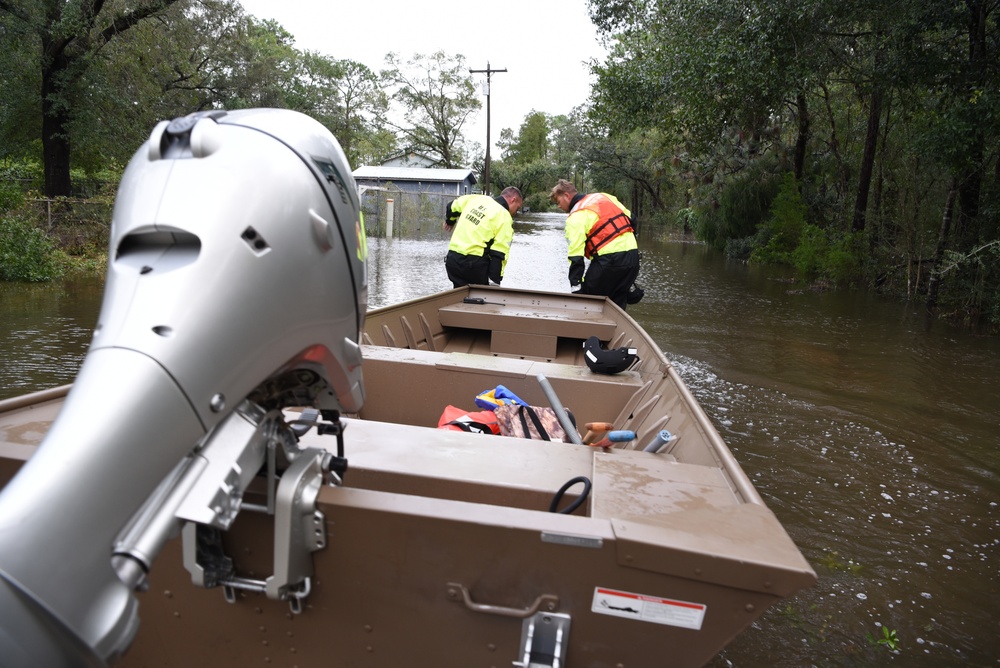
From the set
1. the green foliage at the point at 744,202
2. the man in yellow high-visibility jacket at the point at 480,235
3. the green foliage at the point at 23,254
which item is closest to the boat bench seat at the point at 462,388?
the man in yellow high-visibility jacket at the point at 480,235

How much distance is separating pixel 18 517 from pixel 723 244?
27.4m

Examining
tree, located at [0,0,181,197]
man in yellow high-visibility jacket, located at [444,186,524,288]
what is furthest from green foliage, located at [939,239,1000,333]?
tree, located at [0,0,181,197]

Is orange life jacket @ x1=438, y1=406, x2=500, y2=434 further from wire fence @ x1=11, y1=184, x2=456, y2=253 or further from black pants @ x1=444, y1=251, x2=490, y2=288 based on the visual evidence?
wire fence @ x1=11, y1=184, x2=456, y2=253

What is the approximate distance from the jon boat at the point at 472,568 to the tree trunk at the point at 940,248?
12.8m

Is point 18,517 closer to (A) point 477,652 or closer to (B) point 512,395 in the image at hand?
(A) point 477,652

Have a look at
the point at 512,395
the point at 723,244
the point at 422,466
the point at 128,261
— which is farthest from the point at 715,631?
the point at 723,244

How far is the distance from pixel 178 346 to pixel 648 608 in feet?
3.75

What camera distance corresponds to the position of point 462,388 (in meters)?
3.87

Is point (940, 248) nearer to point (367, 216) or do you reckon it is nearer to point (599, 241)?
point (599, 241)

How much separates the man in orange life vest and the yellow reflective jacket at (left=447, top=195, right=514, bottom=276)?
59 cm

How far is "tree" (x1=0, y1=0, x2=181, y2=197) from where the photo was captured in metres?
14.0

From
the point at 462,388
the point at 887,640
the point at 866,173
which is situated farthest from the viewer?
the point at 866,173

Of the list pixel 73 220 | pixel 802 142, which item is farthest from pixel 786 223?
pixel 73 220

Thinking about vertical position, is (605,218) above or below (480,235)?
above
